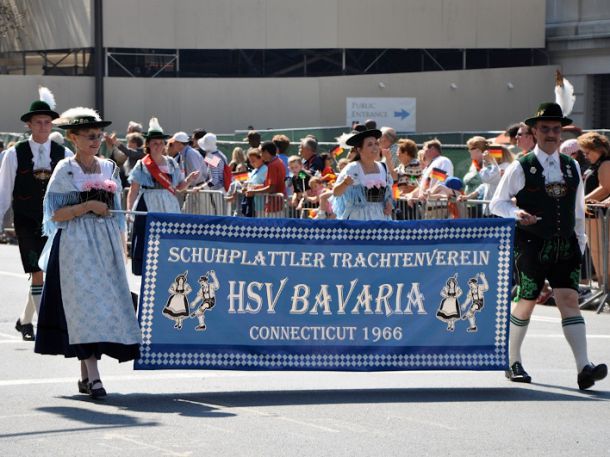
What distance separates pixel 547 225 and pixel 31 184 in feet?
15.0

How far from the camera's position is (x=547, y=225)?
31.2 ft

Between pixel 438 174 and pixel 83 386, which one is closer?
pixel 83 386

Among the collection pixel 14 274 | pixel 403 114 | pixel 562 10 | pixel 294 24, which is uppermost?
pixel 562 10

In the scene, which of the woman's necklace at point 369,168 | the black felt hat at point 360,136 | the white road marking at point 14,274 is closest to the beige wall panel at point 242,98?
the white road marking at point 14,274

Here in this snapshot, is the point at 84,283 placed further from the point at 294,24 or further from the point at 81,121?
the point at 294,24

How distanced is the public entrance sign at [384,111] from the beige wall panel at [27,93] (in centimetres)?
791

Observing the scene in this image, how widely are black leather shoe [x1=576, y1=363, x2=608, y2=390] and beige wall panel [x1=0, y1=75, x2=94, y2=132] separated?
3178 cm

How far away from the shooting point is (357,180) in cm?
1130

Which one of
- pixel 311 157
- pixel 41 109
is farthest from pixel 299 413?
pixel 311 157

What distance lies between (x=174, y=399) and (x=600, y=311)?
6670 mm

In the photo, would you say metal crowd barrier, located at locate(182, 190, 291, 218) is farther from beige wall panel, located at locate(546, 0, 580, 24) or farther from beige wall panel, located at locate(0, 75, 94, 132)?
beige wall panel, located at locate(546, 0, 580, 24)

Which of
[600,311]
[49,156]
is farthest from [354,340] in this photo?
[600,311]

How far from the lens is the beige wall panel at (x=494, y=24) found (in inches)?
1704

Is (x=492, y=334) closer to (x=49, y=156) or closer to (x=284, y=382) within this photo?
(x=284, y=382)
